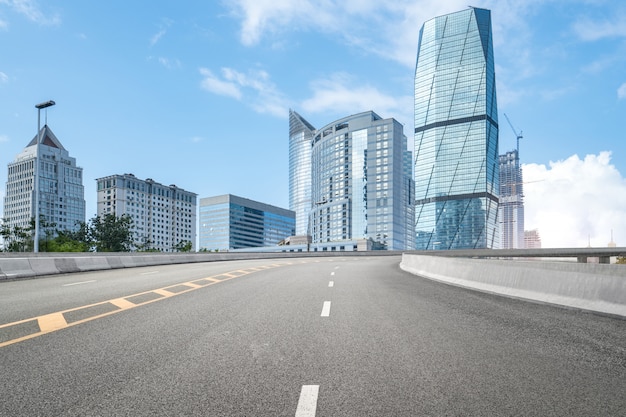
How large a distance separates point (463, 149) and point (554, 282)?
18618 cm

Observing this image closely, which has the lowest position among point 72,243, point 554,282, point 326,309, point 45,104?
point 72,243

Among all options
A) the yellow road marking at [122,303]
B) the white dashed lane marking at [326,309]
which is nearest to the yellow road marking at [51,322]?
the yellow road marking at [122,303]

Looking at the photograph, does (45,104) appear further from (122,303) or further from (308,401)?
(308,401)

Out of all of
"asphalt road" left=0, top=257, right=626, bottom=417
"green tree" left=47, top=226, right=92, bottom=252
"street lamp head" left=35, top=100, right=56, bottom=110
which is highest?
"street lamp head" left=35, top=100, right=56, bottom=110

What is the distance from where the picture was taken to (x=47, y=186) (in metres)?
176

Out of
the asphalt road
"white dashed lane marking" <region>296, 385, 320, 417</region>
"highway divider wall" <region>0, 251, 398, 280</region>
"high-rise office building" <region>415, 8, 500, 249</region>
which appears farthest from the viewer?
"high-rise office building" <region>415, 8, 500, 249</region>

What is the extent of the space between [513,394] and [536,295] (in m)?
7.83

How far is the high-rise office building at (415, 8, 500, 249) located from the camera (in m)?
185

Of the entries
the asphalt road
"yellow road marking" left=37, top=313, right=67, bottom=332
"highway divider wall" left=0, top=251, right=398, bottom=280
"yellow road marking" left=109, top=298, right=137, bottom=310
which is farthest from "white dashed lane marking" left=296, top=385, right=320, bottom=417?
"highway divider wall" left=0, top=251, right=398, bottom=280

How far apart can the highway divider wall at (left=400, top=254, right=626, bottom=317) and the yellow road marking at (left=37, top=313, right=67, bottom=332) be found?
9.38 meters

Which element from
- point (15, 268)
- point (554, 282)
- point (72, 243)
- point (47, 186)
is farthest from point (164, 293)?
point (47, 186)

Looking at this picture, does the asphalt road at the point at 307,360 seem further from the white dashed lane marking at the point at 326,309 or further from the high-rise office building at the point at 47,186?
the high-rise office building at the point at 47,186

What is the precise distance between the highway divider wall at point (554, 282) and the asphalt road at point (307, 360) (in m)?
0.52

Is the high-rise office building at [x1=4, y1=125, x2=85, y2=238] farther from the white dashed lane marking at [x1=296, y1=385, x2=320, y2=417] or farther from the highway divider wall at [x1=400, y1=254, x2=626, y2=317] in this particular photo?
the white dashed lane marking at [x1=296, y1=385, x2=320, y2=417]
